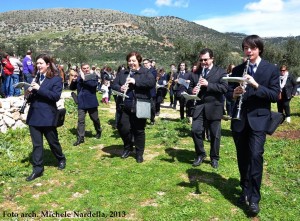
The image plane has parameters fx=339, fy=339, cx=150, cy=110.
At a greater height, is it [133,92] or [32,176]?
[133,92]

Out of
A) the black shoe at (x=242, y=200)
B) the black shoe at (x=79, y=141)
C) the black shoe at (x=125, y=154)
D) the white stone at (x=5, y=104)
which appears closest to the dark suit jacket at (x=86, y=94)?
the black shoe at (x=79, y=141)

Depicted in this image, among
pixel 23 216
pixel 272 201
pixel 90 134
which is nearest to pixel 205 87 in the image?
pixel 272 201

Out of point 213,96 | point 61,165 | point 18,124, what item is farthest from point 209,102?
point 18,124

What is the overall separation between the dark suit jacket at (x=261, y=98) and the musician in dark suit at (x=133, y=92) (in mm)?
2564

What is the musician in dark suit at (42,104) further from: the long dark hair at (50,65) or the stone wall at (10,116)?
the stone wall at (10,116)

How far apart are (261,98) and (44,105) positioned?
158 inches

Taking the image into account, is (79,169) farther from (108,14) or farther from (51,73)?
(108,14)

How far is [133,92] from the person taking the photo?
7402mm

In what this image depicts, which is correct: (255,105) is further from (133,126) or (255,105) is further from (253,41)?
(133,126)

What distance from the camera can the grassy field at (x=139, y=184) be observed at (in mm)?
5379


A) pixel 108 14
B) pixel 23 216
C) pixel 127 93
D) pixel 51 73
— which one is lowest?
pixel 23 216

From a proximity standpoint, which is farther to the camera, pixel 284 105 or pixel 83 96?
pixel 284 105

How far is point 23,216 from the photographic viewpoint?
527 centimetres

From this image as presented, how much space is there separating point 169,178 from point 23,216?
2.81m
